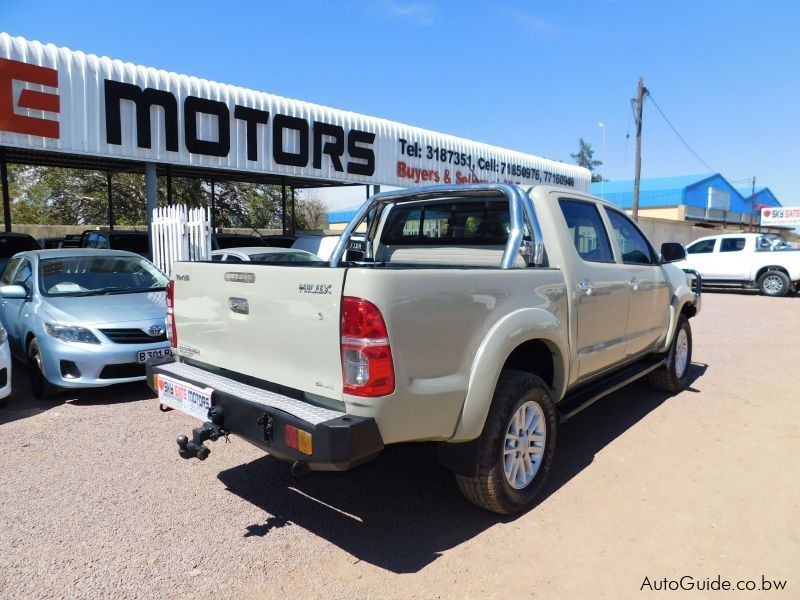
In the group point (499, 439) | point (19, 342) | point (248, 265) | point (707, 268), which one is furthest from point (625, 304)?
point (707, 268)

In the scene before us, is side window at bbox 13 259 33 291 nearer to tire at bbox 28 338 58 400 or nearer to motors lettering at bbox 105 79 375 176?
tire at bbox 28 338 58 400

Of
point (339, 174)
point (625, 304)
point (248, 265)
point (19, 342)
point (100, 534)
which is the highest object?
point (339, 174)

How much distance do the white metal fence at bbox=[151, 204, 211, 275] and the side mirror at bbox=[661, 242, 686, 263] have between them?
24.8ft

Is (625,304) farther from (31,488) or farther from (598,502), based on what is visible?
(31,488)

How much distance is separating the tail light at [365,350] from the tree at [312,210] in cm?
4011

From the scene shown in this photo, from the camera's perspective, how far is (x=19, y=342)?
6211 millimetres

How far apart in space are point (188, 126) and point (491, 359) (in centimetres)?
1130

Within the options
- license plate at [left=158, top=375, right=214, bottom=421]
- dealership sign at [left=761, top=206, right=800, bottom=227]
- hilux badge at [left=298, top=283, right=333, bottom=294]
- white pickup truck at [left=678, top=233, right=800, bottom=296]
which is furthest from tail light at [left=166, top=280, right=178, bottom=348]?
dealership sign at [left=761, top=206, right=800, bottom=227]

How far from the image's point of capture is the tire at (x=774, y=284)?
16.1 metres

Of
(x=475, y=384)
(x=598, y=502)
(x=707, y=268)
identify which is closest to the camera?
(x=475, y=384)

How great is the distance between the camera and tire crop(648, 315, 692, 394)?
570cm

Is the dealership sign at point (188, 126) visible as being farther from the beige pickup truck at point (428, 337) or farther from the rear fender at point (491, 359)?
the rear fender at point (491, 359)

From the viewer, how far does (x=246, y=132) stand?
13.3 metres

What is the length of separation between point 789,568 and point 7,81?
12199 mm
